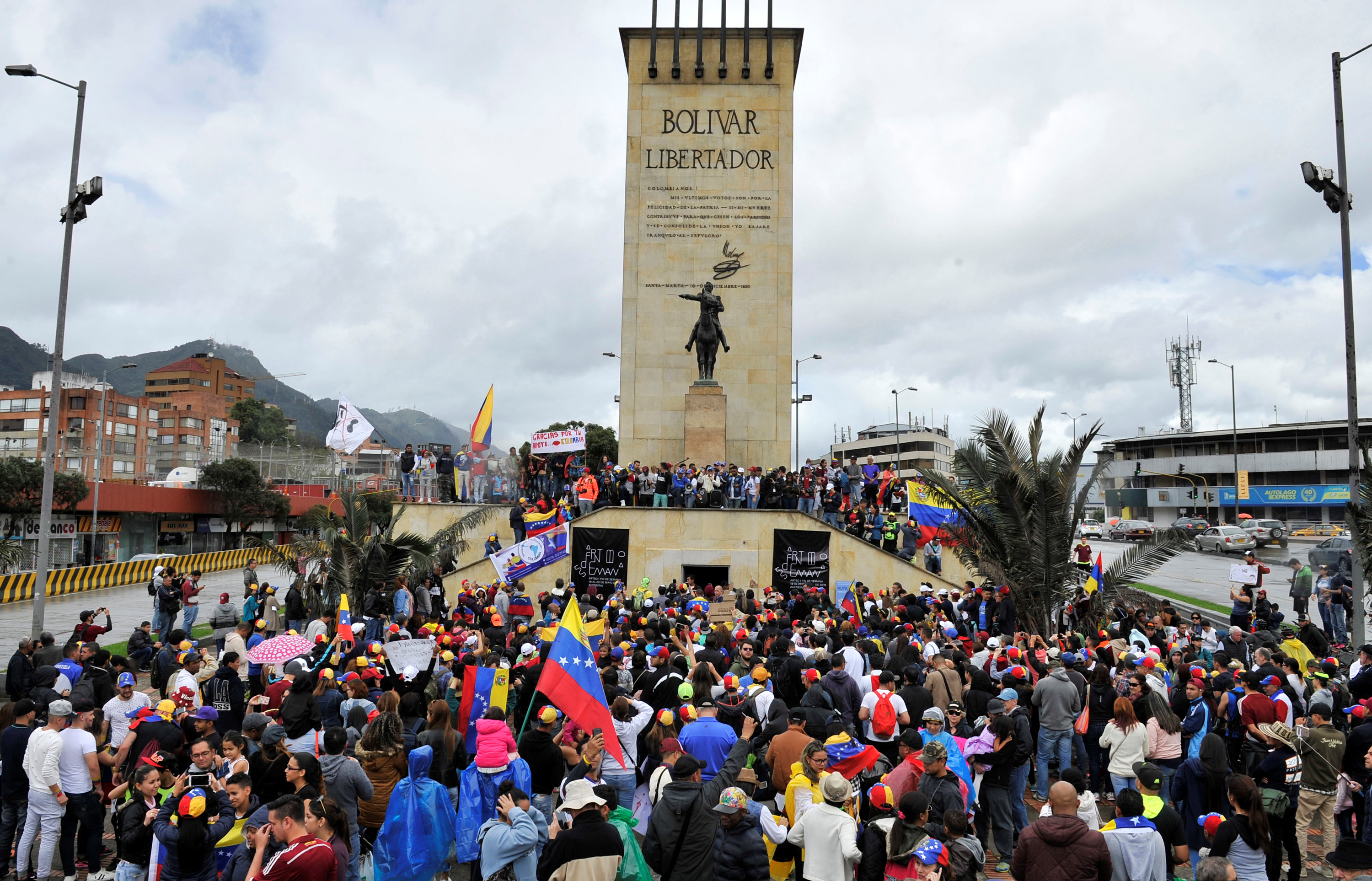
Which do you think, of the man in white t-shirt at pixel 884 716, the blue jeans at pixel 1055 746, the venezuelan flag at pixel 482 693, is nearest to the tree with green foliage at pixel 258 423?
the venezuelan flag at pixel 482 693

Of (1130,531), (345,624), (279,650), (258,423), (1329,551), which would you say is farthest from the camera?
(258,423)

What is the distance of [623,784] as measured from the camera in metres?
8.02

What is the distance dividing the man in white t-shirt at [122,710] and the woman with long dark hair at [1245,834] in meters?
9.11

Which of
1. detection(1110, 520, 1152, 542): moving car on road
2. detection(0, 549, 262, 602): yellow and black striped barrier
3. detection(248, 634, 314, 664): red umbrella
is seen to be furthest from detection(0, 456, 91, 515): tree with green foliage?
detection(1110, 520, 1152, 542): moving car on road

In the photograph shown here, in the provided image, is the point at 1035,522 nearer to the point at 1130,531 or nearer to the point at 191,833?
the point at 191,833

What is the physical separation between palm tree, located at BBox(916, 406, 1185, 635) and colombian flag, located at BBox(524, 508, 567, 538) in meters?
11.2

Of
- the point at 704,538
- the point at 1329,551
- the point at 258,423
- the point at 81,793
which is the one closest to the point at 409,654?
the point at 81,793

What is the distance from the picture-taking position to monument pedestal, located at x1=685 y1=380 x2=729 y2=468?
28.4 metres

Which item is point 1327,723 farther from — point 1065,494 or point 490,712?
point 490,712

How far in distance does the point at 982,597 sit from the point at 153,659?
542 inches

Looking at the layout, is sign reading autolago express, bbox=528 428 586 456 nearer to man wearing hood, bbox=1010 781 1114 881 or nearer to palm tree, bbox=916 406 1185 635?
palm tree, bbox=916 406 1185 635

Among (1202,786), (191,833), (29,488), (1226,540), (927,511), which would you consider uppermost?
(29,488)
